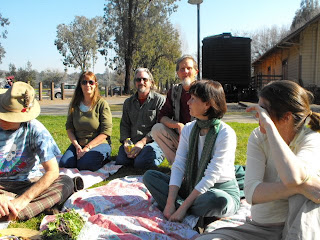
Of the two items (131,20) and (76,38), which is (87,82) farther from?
(76,38)

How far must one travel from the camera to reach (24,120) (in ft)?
9.96

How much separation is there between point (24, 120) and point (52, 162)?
0.50 metres

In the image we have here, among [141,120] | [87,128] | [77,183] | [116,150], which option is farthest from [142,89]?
[77,183]

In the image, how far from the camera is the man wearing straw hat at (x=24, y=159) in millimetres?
3020

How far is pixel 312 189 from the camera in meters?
1.87

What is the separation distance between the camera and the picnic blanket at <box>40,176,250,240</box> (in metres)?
2.77

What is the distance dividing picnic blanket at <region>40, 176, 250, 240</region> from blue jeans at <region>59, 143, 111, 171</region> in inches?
40.0

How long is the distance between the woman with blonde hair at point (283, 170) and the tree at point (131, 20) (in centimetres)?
3146

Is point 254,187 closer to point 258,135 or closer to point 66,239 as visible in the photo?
point 258,135

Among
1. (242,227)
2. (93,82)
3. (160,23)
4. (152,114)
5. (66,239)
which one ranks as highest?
(160,23)

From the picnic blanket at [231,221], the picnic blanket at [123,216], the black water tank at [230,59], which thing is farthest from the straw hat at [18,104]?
the black water tank at [230,59]

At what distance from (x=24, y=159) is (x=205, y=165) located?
71.7 inches

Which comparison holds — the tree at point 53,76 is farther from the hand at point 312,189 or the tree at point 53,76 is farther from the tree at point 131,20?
the hand at point 312,189

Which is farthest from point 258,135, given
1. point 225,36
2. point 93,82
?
point 225,36
